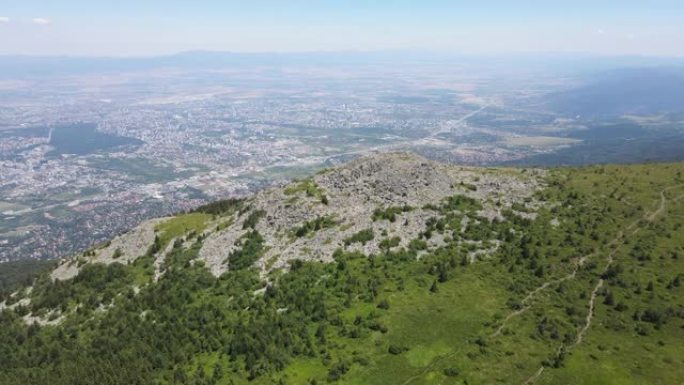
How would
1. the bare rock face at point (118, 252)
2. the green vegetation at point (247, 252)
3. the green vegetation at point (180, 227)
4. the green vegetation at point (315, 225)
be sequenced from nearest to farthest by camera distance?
the green vegetation at point (247, 252) < the green vegetation at point (315, 225) < the bare rock face at point (118, 252) < the green vegetation at point (180, 227)

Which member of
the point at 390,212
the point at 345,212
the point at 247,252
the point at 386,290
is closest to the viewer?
the point at 386,290

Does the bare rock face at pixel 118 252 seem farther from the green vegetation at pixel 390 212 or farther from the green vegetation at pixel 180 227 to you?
the green vegetation at pixel 390 212

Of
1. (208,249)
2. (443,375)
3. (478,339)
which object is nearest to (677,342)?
(478,339)

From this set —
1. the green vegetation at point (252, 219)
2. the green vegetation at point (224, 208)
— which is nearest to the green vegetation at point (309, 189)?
the green vegetation at point (252, 219)

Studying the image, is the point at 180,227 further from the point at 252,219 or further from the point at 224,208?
the point at 252,219

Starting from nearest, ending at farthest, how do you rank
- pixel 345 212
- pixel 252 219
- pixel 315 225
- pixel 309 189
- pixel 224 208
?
pixel 315 225
pixel 345 212
pixel 252 219
pixel 309 189
pixel 224 208

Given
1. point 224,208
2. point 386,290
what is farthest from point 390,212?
point 224,208

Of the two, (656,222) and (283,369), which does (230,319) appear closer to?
(283,369)

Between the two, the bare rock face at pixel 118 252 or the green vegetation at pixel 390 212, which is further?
the bare rock face at pixel 118 252

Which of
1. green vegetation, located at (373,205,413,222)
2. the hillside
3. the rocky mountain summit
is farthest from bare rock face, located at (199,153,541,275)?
green vegetation, located at (373,205,413,222)
